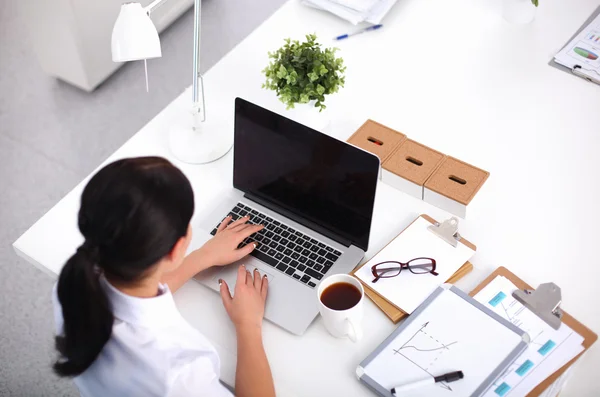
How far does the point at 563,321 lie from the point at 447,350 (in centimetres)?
24

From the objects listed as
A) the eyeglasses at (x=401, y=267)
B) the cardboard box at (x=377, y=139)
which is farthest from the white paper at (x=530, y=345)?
the cardboard box at (x=377, y=139)

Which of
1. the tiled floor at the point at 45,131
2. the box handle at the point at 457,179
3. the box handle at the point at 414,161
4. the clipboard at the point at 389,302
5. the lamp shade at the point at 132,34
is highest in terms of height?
the lamp shade at the point at 132,34

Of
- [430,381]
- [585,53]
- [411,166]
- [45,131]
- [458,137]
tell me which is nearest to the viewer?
[430,381]

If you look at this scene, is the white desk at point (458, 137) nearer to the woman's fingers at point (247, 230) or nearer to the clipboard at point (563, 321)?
the clipboard at point (563, 321)

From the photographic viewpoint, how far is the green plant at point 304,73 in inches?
57.6

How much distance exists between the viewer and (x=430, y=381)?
1.15 meters

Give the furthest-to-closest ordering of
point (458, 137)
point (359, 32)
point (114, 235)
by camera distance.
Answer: point (359, 32), point (458, 137), point (114, 235)

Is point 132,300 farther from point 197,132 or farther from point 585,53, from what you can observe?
point 585,53

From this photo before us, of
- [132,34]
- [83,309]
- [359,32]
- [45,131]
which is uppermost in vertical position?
[132,34]

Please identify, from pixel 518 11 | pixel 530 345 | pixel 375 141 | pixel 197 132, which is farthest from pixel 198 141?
pixel 518 11

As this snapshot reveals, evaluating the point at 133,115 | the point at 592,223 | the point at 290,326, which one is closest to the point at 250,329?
the point at 290,326

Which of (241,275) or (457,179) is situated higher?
(457,179)

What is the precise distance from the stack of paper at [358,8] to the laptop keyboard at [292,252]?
0.74m

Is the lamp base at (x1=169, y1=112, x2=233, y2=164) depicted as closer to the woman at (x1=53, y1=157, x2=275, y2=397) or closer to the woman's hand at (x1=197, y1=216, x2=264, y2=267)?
the woman's hand at (x1=197, y1=216, x2=264, y2=267)
